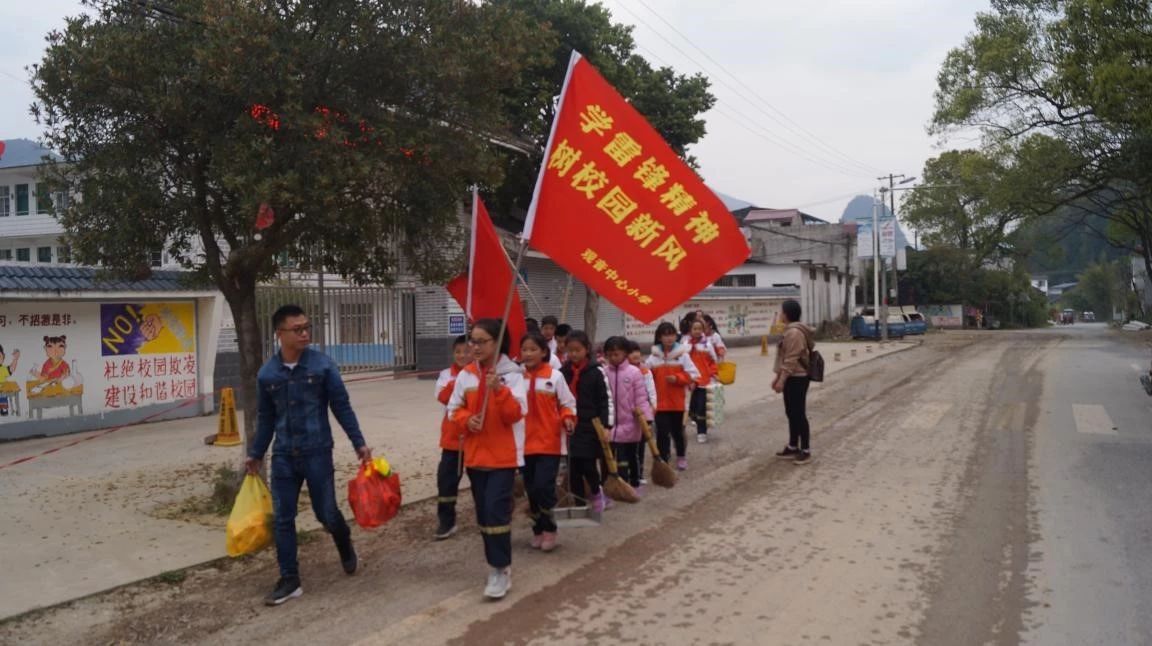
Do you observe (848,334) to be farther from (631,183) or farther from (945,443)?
(631,183)

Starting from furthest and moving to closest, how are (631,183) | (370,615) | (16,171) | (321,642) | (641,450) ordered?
(16,171) → (641,450) → (631,183) → (370,615) → (321,642)

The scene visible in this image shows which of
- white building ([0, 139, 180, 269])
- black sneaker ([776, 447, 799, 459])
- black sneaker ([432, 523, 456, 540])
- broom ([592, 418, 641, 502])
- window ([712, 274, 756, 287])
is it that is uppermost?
white building ([0, 139, 180, 269])

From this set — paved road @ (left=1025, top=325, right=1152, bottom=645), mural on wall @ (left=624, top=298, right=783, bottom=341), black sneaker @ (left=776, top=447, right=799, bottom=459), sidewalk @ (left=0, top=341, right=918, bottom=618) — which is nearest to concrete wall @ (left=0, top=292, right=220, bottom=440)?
sidewalk @ (left=0, top=341, right=918, bottom=618)

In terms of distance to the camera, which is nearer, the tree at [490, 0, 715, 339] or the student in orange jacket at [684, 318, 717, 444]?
the student in orange jacket at [684, 318, 717, 444]

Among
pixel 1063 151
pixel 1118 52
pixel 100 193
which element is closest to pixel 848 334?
pixel 1063 151

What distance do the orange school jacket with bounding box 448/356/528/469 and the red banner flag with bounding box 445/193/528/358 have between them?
2.19ft

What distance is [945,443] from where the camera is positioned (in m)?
9.77

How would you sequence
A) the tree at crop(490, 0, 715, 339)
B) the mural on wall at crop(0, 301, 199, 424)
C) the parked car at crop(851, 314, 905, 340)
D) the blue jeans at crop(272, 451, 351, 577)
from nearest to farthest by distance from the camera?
the blue jeans at crop(272, 451, 351, 577) → the mural on wall at crop(0, 301, 199, 424) → the tree at crop(490, 0, 715, 339) → the parked car at crop(851, 314, 905, 340)

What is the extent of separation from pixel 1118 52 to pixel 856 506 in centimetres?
815

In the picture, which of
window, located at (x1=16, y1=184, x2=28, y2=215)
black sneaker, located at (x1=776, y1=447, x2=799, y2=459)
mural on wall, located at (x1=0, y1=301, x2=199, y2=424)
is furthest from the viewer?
window, located at (x1=16, y1=184, x2=28, y2=215)

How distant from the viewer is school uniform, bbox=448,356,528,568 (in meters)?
4.88

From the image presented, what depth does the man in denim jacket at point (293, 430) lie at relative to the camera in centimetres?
486

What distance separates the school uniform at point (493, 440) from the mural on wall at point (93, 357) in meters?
8.37

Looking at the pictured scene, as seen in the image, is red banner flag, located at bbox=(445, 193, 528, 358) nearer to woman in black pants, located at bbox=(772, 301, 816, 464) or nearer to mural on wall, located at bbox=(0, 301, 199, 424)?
woman in black pants, located at bbox=(772, 301, 816, 464)
